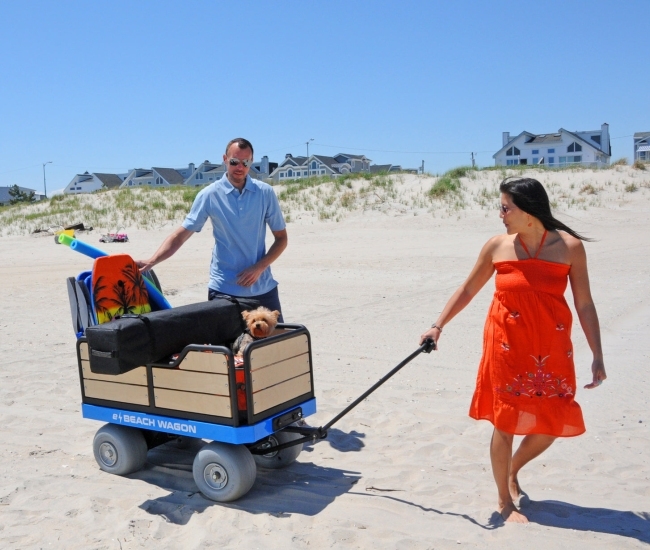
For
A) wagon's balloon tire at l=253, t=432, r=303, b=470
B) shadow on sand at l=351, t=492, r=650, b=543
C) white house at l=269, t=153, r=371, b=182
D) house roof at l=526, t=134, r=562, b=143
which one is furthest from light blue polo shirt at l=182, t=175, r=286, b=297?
white house at l=269, t=153, r=371, b=182

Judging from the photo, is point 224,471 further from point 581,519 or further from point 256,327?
point 581,519

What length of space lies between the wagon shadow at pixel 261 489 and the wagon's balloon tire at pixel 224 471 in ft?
0.25

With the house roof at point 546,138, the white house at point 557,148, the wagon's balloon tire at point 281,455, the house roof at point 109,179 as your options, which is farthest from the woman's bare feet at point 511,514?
the house roof at point 109,179

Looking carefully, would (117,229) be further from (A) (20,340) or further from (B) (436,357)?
(B) (436,357)

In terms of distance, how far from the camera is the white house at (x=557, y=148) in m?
66.7

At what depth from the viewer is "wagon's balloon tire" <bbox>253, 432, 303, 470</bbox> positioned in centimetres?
448

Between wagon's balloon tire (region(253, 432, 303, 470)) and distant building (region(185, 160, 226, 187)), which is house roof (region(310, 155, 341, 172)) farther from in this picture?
wagon's balloon tire (region(253, 432, 303, 470))

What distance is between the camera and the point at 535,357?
11.6 ft

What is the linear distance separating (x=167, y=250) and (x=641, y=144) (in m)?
79.4

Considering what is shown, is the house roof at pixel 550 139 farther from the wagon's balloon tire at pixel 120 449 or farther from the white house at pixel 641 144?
the wagon's balloon tire at pixel 120 449

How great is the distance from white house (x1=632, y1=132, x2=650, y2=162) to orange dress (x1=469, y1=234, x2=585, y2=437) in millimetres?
74096

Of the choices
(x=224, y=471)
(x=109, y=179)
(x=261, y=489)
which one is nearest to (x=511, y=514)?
(x=261, y=489)

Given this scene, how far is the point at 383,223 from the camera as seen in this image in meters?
22.2

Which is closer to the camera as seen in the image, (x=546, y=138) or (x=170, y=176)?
(x=546, y=138)
